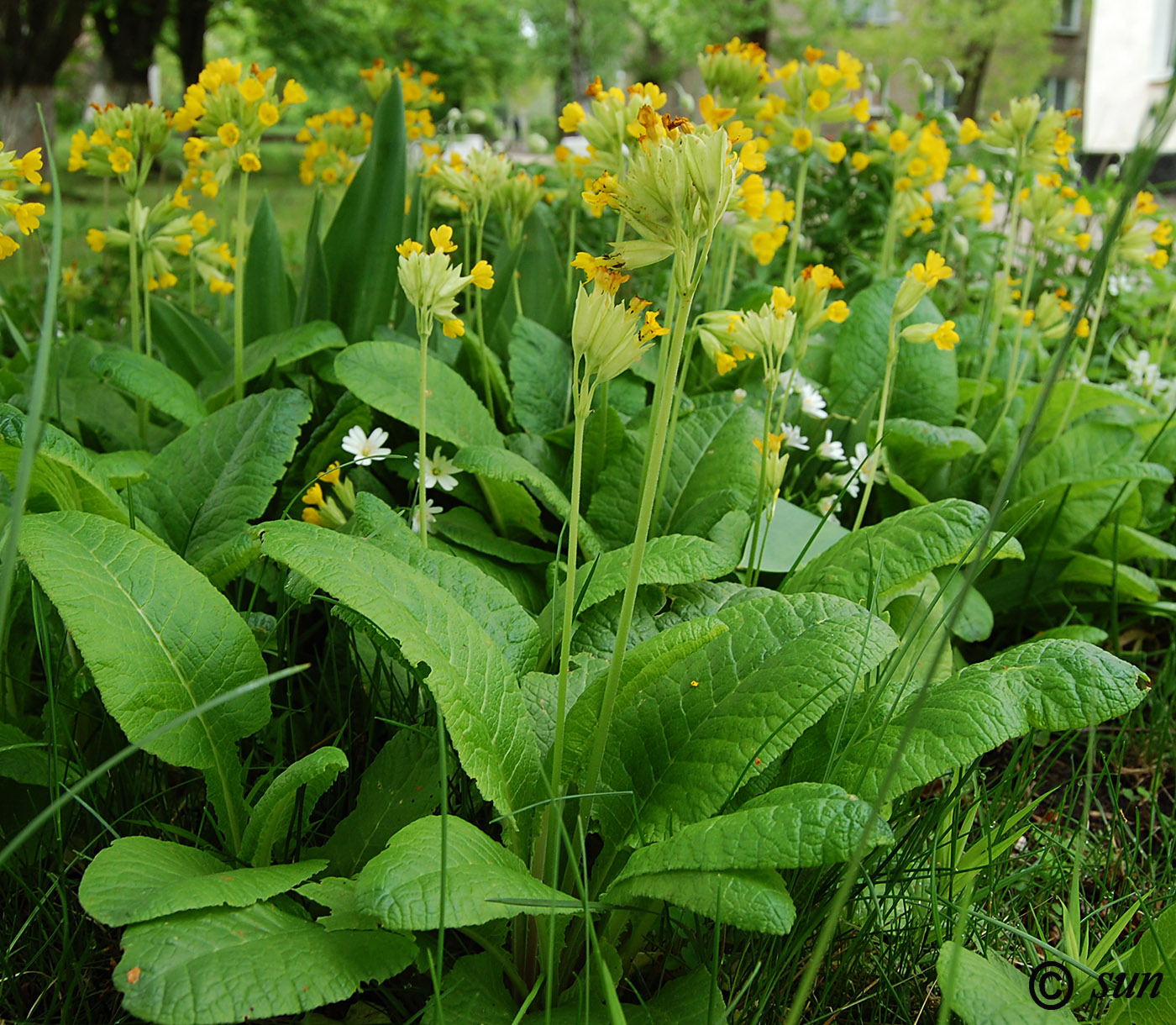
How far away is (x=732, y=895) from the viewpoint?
970 millimetres

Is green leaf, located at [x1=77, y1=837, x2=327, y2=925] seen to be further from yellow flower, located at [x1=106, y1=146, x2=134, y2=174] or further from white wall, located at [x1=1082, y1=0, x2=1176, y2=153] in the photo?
white wall, located at [x1=1082, y1=0, x2=1176, y2=153]

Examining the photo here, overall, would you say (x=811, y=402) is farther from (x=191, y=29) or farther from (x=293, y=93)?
(x=191, y=29)

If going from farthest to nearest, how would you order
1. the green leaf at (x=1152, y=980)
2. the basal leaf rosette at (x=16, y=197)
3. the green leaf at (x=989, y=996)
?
the basal leaf rosette at (x=16, y=197), the green leaf at (x=1152, y=980), the green leaf at (x=989, y=996)

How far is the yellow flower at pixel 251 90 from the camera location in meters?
1.94

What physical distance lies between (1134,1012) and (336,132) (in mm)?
2653

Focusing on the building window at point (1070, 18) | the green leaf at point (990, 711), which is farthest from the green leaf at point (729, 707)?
the building window at point (1070, 18)

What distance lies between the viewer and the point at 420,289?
1.35 meters

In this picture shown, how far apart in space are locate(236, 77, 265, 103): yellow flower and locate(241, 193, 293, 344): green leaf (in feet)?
1.55

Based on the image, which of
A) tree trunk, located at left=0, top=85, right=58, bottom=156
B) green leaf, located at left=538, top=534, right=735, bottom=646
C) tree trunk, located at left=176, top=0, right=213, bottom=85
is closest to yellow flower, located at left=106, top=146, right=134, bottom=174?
green leaf, located at left=538, top=534, right=735, bottom=646

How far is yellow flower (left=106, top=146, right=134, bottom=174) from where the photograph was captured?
204cm

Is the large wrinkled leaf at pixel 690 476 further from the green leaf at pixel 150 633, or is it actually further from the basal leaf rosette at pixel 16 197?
the basal leaf rosette at pixel 16 197

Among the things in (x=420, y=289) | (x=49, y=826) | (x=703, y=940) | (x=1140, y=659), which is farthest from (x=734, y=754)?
(x=1140, y=659)

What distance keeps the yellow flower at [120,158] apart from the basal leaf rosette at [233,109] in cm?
12

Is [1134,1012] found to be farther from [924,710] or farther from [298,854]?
[298,854]
